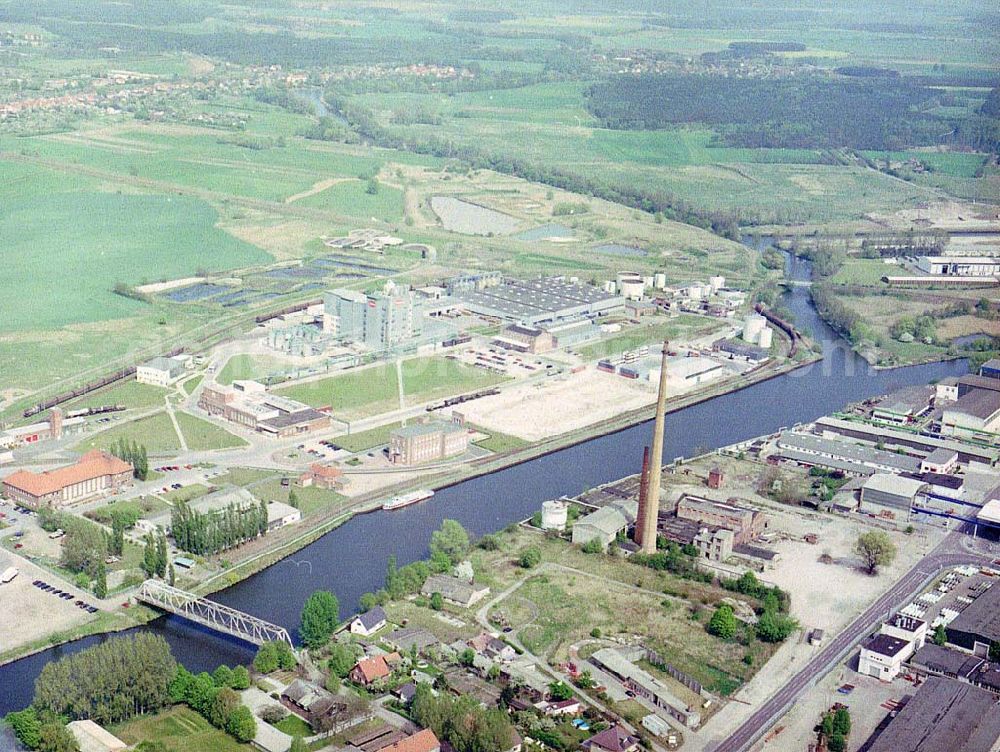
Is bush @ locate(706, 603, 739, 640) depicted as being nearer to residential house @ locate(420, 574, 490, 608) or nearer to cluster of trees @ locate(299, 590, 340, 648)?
residential house @ locate(420, 574, 490, 608)

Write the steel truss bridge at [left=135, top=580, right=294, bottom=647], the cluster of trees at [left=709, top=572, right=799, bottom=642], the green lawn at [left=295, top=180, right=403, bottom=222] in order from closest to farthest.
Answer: the steel truss bridge at [left=135, top=580, right=294, bottom=647] < the cluster of trees at [left=709, top=572, right=799, bottom=642] < the green lawn at [left=295, top=180, right=403, bottom=222]

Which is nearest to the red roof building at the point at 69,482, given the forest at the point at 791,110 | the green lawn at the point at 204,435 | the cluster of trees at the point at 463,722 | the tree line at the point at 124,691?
the green lawn at the point at 204,435

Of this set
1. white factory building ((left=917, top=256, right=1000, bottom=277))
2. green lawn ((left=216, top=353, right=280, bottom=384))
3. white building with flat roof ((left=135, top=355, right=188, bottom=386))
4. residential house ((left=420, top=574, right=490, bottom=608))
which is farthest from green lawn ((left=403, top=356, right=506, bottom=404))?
white factory building ((left=917, top=256, right=1000, bottom=277))

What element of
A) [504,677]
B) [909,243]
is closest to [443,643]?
[504,677]

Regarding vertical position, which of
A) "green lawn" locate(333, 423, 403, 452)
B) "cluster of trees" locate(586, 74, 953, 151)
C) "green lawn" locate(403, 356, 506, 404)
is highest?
"cluster of trees" locate(586, 74, 953, 151)

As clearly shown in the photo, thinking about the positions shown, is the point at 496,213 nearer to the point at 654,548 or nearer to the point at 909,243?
the point at 909,243

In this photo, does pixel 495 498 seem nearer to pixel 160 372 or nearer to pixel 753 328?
pixel 160 372

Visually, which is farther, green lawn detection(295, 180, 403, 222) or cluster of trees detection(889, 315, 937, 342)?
green lawn detection(295, 180, 403, 222)
